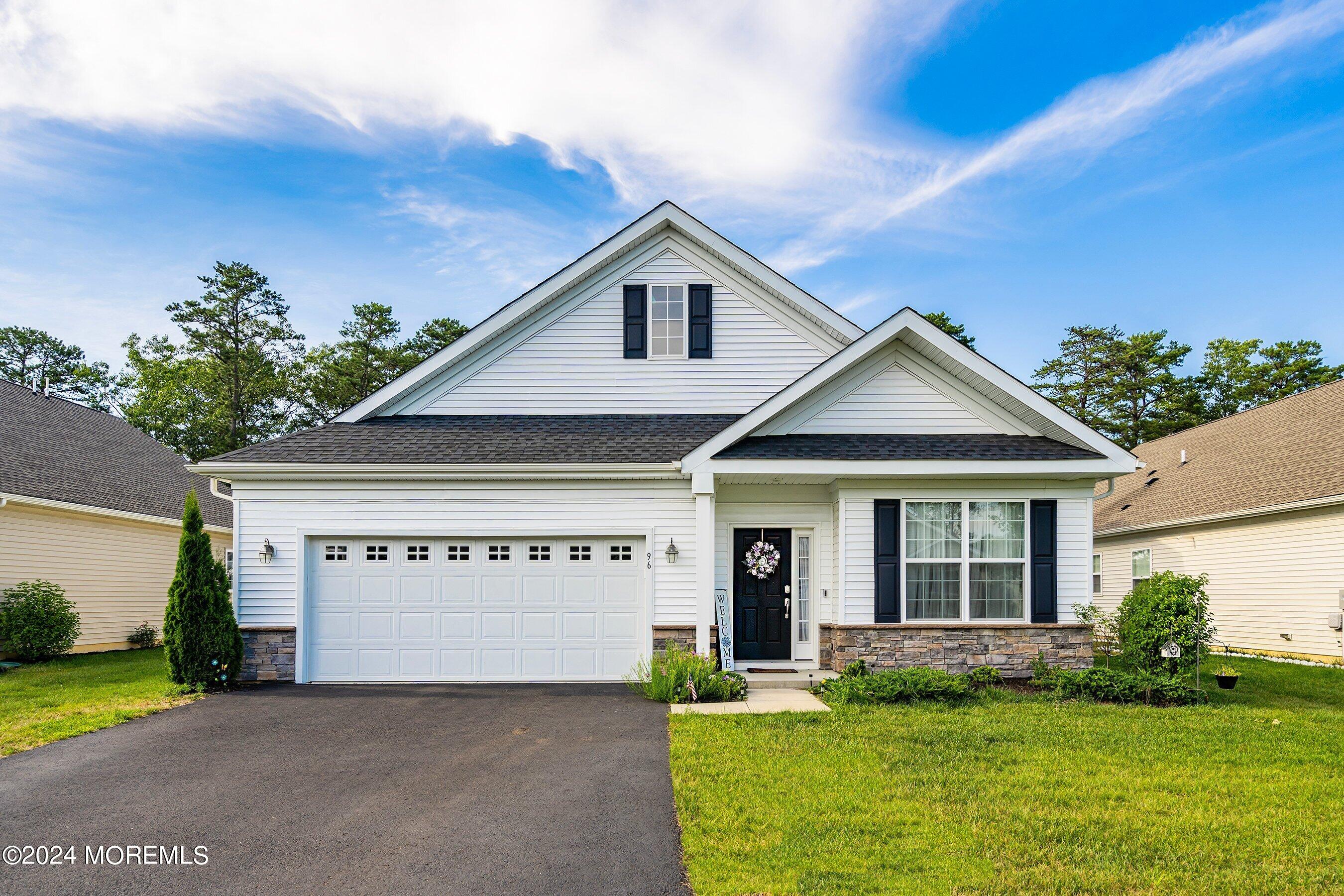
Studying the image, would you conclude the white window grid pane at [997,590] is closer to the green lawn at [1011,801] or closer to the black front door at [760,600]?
the green lawn at [1011,801]

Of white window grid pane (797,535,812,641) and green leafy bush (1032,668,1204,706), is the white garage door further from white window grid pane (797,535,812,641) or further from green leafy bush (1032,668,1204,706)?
green leafy bush (1032,668,1204,706)

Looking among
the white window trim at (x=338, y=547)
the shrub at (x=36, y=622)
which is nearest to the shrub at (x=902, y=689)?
the white window trim at (x=338, y=547)

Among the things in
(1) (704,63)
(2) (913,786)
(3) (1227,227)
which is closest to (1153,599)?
(2) (913,786)

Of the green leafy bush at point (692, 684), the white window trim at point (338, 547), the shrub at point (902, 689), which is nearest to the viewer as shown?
the shrub at point (902, 689)

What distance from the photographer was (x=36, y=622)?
1377cm

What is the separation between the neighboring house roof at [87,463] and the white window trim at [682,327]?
30.6 feet

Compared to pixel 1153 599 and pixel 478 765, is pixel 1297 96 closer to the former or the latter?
pixel 1153 599

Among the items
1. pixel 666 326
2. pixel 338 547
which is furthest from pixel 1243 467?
pixel 338 547

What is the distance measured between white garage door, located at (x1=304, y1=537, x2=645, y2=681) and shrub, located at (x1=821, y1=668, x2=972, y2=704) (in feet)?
10.4

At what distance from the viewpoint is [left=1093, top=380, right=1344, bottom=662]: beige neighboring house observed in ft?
44.5

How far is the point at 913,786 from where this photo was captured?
582 centimetres

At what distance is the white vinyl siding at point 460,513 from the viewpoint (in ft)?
Answer: 36.3

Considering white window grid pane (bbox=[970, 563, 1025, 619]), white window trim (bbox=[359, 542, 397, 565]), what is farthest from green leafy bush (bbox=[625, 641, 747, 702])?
white window trim (bbox=[359, 542, 397, 565])

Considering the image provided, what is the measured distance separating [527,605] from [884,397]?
237 inches
